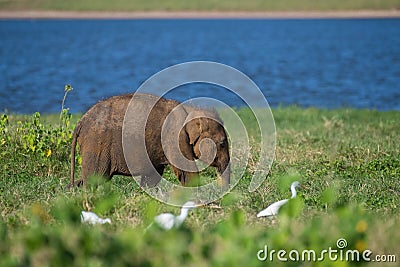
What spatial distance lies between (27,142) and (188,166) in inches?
119

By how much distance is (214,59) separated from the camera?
44312mm

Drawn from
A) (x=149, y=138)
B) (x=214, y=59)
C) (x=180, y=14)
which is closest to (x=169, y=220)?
(x=149, y=138)

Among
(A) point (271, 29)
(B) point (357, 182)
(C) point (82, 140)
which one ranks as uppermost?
(A) point (271, 29)

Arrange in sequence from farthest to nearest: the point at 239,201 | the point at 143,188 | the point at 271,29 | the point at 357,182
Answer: the point at 271,29
the point at 357,182
the point at 143,188
the point at 239,201

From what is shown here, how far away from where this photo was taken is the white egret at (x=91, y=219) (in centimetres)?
749

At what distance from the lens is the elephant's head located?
30.8 feet

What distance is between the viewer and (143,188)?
9516 mm

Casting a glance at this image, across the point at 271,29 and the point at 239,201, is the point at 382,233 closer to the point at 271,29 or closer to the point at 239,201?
the point at 239,201

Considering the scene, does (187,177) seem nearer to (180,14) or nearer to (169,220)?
(169,220)

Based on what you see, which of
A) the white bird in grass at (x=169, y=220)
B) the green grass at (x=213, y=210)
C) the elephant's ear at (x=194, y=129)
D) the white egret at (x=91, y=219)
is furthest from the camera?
the elephant's ear at (x=194, y=129)

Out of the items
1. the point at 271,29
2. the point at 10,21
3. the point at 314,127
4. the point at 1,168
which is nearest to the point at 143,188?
the point at 1,168

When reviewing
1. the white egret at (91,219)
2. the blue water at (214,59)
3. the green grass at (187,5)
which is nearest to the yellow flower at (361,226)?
the white egret at (91,219)

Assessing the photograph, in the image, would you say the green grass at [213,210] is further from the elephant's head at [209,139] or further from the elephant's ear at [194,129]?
the elephant's ear at [194,129]

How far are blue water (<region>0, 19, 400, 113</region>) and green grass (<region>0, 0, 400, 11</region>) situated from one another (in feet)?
7.24
